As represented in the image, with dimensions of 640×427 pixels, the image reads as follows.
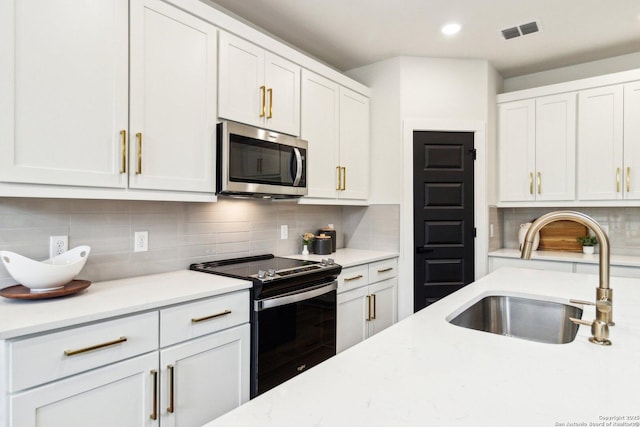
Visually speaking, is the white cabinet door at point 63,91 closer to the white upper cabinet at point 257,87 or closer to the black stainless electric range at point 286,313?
Result: the white upper cabinet at point 257,87

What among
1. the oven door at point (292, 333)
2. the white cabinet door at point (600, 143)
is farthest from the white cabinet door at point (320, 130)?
the white cabinet door at point (600, 143)

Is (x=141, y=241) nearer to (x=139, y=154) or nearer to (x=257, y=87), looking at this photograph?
(x=139, y=154)

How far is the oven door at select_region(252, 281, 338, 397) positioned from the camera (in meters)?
1.98

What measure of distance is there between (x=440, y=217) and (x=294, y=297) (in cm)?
178

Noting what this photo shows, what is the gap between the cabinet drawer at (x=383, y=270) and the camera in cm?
307

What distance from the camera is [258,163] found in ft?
7.67

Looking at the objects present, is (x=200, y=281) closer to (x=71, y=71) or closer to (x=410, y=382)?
(x=71, y=71)

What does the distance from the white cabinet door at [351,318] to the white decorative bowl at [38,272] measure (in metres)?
1.69

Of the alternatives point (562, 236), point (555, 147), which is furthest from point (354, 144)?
point (562, 236)

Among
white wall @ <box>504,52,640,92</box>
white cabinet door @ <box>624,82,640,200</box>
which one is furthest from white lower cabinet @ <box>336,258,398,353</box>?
white wall @ <box>504,52,640,92</box>

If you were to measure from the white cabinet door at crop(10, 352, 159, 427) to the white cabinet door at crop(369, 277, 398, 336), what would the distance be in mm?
1896

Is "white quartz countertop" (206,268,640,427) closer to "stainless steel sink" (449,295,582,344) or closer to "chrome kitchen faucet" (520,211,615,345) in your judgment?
"chrome kitchen faucet" (520,211,615,345)

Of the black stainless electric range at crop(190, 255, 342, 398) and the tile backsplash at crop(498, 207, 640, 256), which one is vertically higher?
the tile backsplash at crop(498, 207, 640, 256)

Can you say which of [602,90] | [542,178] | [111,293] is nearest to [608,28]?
[602,90]
